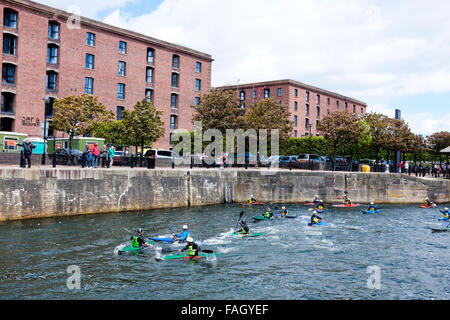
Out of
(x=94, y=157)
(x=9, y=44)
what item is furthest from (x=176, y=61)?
A: (x=94, y=157)

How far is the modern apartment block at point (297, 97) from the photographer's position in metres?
66.9

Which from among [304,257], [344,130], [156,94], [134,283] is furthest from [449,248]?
[156,94]

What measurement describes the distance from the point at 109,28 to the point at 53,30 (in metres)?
6.29

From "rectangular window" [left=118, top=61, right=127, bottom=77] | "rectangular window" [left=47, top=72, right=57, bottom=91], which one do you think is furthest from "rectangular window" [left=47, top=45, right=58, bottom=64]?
"rectangular window" [left=118, top=61, right=127, bottom=77]

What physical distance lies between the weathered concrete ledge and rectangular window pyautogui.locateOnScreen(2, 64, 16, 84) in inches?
889

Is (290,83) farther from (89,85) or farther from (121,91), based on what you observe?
(89,85)

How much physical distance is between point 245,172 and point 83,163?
1332cm

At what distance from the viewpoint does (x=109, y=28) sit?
153ft

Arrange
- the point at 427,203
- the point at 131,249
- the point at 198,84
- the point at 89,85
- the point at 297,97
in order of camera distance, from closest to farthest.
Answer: the point at 131,249
the point at 427,203
the point at 89,85
the point at 198,84
the point at 297,97

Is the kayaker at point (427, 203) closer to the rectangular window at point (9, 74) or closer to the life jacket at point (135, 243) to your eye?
the life jacket at point (135, 243)

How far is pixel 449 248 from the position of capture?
62.2ft

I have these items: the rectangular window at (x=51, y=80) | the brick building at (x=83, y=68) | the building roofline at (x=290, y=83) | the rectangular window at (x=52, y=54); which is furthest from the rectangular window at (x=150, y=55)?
the building roofline at (x=290, y=83)

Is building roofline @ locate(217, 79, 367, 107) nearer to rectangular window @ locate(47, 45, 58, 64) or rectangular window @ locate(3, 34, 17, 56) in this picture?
rectangular window @ locate(47, 45, 58, 64)

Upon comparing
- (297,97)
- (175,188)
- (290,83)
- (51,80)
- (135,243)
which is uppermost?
(290,83)
